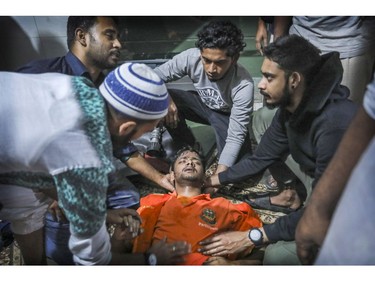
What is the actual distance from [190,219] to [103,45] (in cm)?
58

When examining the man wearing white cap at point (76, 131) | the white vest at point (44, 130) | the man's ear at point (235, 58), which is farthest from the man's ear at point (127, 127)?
the man's ear at point (235, 58)

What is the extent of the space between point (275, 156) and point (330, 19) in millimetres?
412

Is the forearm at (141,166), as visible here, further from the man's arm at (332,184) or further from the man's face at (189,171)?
the man's arm at (332,184)

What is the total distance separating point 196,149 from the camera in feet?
4.82

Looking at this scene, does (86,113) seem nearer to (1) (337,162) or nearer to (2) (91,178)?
(2) (91,178)

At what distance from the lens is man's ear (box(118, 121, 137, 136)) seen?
1.20 metres

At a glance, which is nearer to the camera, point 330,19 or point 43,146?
point 43,146

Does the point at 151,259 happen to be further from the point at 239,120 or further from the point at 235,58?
the point at 235,58

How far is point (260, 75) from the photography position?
4.28 ft

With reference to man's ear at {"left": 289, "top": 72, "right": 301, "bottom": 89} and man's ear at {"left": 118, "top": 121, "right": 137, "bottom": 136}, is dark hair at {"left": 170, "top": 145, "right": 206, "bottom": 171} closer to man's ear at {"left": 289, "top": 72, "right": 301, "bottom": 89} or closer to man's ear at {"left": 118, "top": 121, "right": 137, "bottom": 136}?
man's ear at {"left": 118, "top": 121, "right": 137, "bottom": 136}

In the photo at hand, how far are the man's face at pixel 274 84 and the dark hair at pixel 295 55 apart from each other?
2 cm
